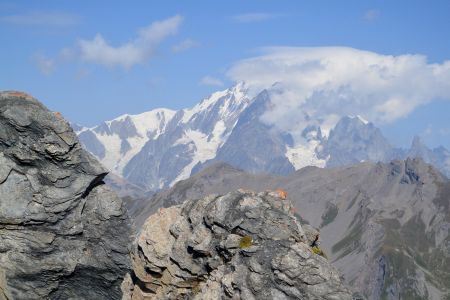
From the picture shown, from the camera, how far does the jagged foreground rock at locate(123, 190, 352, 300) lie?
22.4 metres

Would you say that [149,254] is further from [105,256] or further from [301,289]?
[301,289]

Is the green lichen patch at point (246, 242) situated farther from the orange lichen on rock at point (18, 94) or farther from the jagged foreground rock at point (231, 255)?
the orange lichen on rock at point (18, 94)

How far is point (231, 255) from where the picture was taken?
78.2ft

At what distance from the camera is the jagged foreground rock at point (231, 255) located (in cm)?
2242

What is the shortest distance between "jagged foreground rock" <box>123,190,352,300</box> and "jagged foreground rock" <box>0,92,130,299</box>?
1918 mm

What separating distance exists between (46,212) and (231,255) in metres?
7.67

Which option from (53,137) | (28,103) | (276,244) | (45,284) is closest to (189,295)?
(276,244)

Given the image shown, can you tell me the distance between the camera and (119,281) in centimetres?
2806

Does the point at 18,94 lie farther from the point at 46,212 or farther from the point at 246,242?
the point at 246,242

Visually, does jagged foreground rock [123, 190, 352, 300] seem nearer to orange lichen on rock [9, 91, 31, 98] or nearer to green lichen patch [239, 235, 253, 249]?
green lichen patch [239, 235, 253, 249]

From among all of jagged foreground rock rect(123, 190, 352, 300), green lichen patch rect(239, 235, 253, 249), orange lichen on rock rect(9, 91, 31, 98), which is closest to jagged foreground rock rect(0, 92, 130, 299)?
orange lichen on rock rect(9, 91, 31, 98)

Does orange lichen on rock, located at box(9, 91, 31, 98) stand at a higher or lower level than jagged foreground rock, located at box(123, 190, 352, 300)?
higher

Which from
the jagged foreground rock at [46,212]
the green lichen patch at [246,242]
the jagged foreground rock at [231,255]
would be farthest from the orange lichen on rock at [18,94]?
the green lichen patch at [246,242]

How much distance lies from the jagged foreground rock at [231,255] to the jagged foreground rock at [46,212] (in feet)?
6.29
